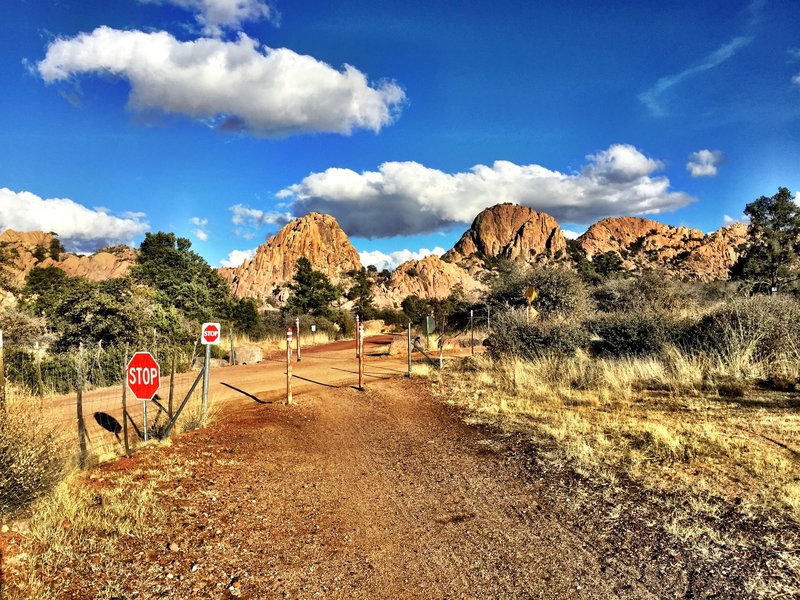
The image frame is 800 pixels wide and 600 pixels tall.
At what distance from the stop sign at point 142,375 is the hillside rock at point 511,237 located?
95.8 meters

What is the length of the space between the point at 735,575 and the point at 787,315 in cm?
1186

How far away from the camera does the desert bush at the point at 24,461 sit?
4.76 m

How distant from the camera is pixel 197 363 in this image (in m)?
19.9

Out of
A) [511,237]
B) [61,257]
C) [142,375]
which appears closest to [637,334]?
[142,375]

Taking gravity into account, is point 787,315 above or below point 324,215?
below

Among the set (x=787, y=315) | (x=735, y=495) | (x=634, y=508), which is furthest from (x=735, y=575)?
(x=787, y=315)

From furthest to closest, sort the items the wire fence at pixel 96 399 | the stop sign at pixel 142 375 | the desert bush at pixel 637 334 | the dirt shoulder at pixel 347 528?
the desert bush at pixel 637 334
the stop sign at pixel 142 375
the wire fence at pixel 96 399
the dirt shoulder at pixel 347 528

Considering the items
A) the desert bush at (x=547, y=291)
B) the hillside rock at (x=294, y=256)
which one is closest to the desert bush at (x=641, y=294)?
the desert bush at (x=547, y=291)

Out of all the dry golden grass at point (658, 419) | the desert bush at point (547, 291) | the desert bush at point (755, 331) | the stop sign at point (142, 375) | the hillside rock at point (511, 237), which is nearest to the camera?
the dry golden grass at point (658, 419)

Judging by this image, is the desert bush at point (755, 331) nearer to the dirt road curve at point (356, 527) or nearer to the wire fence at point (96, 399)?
the dirt road curve at point (356, 527)

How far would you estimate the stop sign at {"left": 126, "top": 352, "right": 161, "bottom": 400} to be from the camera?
7.29 metres

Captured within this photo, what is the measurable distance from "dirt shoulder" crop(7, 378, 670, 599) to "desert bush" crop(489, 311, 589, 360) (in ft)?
26.4

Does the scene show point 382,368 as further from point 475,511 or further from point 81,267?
point 81,267

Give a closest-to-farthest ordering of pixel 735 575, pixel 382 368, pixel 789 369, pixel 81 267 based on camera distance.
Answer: pixel 735 575 < pixel 789 369 < pixel 382 368 < pixel 81 267
